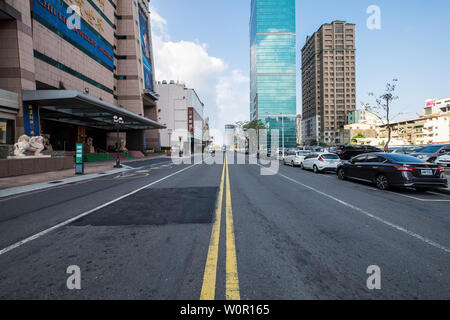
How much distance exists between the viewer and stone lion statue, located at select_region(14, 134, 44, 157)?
582 inches

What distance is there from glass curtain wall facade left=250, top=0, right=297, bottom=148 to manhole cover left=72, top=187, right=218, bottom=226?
95.0m

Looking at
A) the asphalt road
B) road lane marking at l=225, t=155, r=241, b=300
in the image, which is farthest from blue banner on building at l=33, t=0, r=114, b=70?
road lane marking at l=225, t=155, r=241, b=300

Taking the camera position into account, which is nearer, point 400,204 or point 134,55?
point 400,204

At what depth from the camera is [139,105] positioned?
148 ft

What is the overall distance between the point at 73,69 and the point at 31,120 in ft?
44.3

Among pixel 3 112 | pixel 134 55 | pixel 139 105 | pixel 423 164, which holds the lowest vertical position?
pixel 423 164

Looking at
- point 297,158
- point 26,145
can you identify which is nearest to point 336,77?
point 297,158

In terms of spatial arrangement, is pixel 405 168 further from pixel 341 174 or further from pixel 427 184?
pixel 341 174

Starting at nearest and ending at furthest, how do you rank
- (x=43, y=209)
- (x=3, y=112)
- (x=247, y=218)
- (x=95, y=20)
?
(x=247, y=218) → (x=43, y=209) → (x=3, y=112) → (x=95, y=20)

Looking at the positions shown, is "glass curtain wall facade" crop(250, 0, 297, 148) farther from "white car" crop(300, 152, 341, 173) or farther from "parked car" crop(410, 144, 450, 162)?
"white car" crop(300, 152, 341, 173)

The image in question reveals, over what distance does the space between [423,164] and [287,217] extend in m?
6.98

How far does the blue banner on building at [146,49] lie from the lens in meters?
50.6
